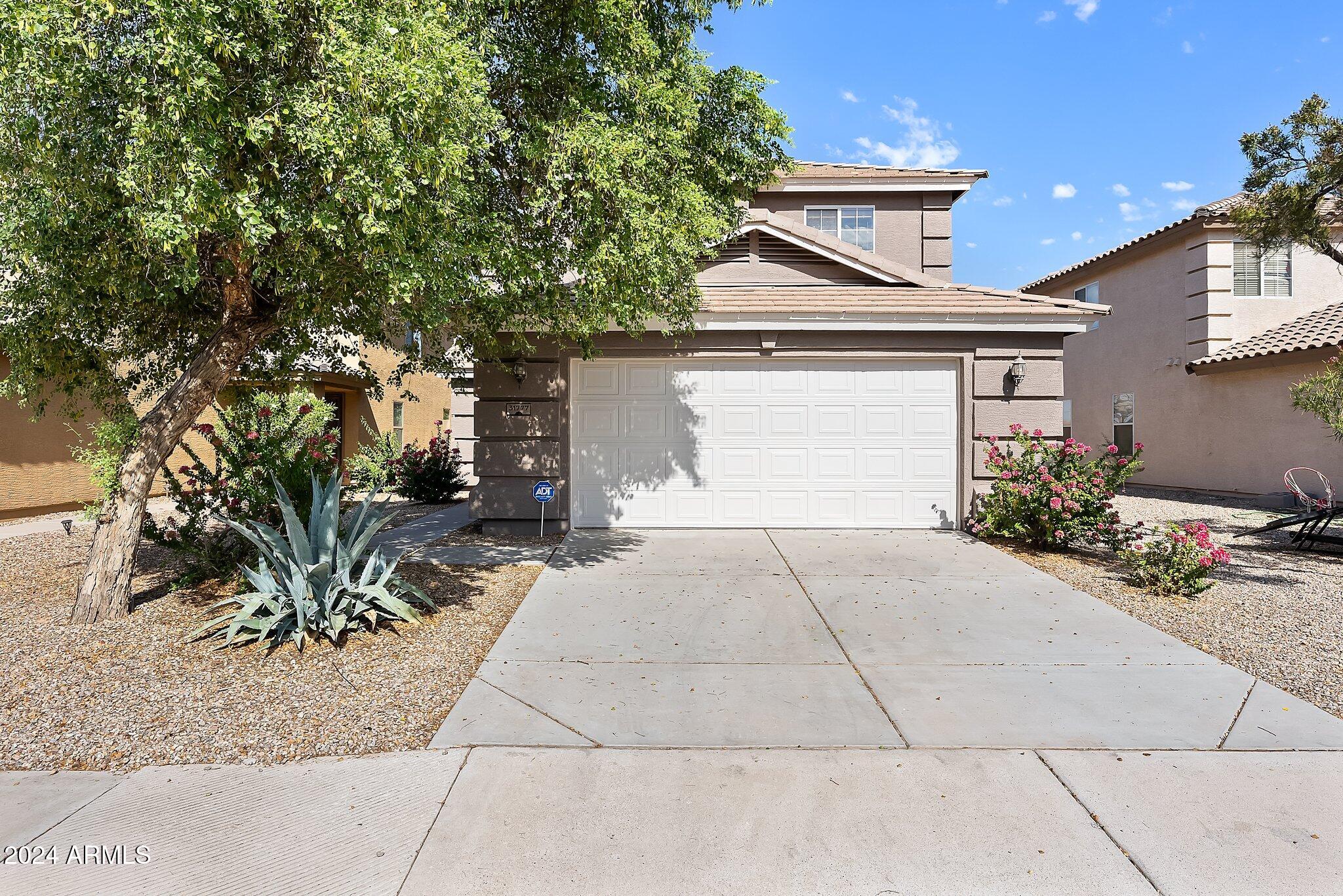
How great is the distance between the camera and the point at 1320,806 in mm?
2928

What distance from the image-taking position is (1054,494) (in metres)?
7.69

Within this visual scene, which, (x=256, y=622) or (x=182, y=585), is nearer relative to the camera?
(x=256, y=622)

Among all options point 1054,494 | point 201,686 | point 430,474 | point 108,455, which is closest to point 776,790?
point 201,686

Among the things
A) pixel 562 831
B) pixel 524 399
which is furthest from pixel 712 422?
pixel 562 831

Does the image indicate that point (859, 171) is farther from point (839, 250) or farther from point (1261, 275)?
point (1261, 275)

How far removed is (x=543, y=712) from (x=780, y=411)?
6.37m

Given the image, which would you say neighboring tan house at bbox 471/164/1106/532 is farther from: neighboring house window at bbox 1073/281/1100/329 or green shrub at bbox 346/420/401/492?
neighboring house window at bbox 1073/281/1100/329

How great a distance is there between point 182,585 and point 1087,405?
20295mm

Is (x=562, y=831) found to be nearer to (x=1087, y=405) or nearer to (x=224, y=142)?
(x=224, y=142)

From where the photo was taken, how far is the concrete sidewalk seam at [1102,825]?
8.19ft

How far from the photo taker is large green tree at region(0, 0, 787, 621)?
3713 mm

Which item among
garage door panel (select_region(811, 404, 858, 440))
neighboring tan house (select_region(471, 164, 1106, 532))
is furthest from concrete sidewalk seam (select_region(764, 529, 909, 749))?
garage door panel (select_region(811, 404, 858, 440))

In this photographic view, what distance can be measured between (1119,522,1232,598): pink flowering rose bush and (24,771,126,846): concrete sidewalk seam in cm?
790

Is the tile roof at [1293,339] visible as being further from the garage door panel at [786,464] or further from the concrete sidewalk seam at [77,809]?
the concrete sidewalk seam at [77,809]
